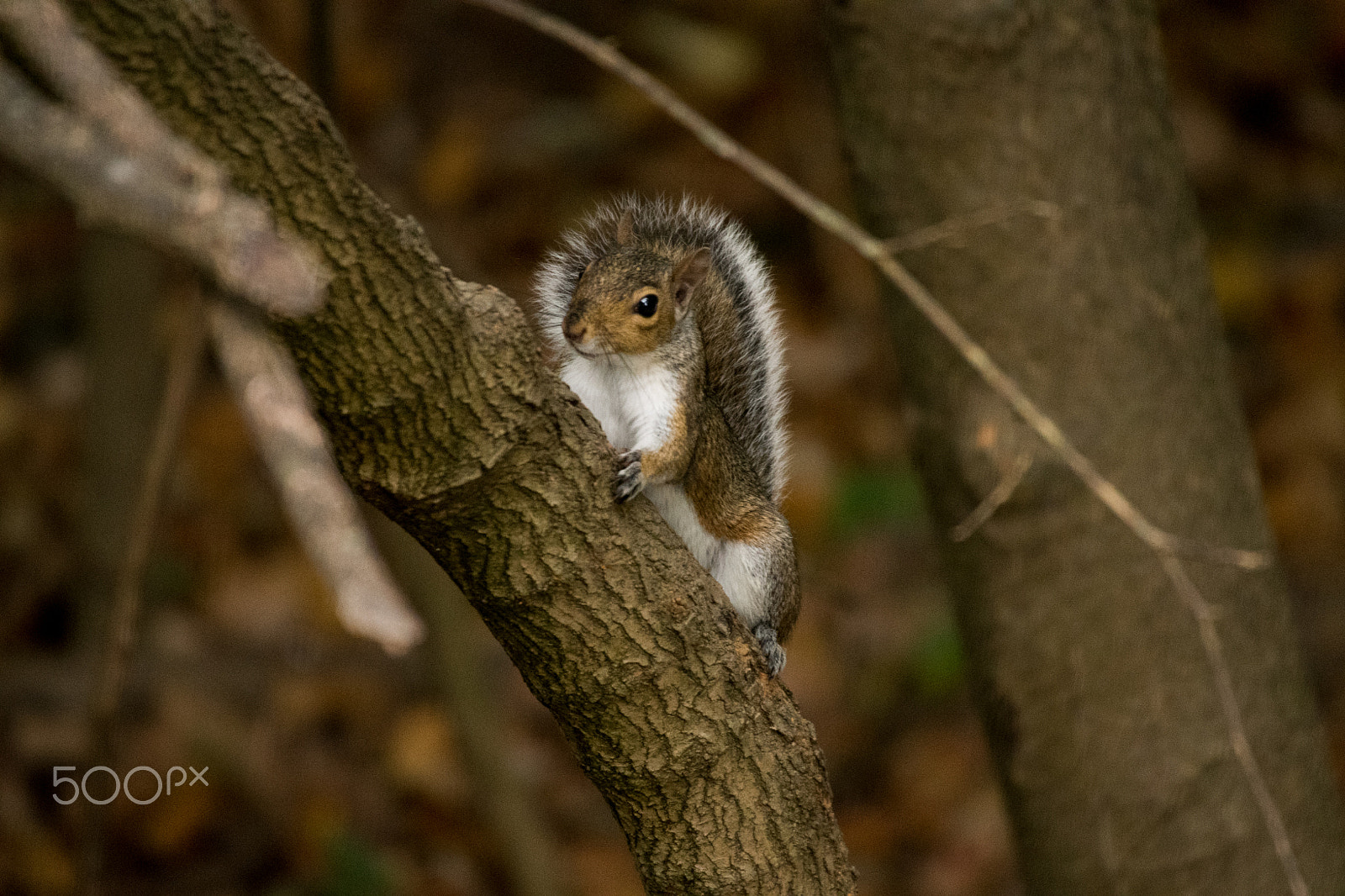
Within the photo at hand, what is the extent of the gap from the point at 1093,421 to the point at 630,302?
0.79 m

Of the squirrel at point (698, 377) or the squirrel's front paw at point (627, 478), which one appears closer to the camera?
the squirrel's front paw at point (627, 478)

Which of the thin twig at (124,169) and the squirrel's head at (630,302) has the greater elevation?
the squirrel's head at (630,302)

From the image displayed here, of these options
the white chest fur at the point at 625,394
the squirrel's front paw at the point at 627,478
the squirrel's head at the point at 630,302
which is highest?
the squirrel's head at the point at 630,302

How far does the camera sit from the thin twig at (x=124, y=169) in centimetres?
60

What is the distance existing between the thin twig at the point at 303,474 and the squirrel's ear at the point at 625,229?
5.49 ft

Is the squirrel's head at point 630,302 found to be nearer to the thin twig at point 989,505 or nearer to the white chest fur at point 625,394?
the white chest fur at point 625,394

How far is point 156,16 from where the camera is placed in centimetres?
102

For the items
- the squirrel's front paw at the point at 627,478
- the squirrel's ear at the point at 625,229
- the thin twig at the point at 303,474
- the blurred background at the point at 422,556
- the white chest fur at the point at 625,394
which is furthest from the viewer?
the blurred background at the point at 422,556

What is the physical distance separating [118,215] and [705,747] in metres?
1.09

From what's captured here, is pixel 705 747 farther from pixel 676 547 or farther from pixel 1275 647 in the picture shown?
pixel 1275 647

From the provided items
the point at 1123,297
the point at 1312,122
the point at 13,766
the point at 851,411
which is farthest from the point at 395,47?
the point at 1123,297

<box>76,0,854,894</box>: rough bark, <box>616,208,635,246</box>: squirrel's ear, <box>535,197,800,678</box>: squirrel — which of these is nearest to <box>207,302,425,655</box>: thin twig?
<box>76,0,854,894</box>: rough bark

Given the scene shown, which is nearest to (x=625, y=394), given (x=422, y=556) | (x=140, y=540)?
(x=140, y=540)

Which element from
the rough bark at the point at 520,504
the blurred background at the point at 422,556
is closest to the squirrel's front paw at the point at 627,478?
the rough bark at the point at 520,504
